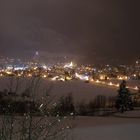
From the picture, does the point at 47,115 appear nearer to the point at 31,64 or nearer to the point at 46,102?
the point at 46,102

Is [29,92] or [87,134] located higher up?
[29,92]

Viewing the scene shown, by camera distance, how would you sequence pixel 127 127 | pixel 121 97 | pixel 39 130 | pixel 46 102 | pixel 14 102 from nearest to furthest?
pixel 39 130, pixel 46 102, pixel 14 102, pixel 127 127, pixel 121 97

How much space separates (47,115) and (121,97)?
43.4 feet

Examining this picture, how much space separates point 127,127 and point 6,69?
518cm

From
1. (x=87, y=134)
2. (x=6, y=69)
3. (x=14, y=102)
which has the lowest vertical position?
(x=87, y=134)

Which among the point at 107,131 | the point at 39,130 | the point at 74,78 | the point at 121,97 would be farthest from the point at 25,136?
the point at 74,78

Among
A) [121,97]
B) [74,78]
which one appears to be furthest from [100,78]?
[121,97]

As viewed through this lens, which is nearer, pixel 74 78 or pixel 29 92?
pixel 29 92

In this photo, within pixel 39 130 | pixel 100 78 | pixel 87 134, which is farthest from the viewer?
pixel 100 78

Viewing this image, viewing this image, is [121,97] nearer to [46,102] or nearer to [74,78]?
[46,102]

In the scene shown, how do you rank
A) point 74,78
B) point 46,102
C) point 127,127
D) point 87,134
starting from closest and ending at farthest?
point 46,102, point 87,134, point 127,127, point 74,78

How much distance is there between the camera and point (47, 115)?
553 cm

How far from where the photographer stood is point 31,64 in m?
6.86

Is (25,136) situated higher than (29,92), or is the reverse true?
(29,92)
